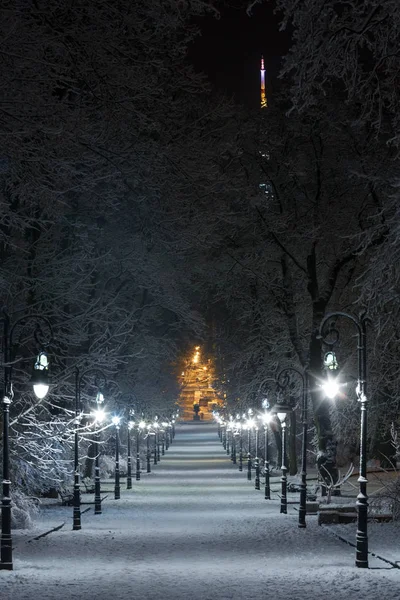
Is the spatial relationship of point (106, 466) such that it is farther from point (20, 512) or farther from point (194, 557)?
point (194, 557)

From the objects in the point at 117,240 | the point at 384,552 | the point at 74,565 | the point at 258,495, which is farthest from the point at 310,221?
the point at 74,565

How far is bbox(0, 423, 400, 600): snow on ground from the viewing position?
1678 centimetres

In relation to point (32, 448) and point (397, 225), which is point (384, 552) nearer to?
point (397, 225)

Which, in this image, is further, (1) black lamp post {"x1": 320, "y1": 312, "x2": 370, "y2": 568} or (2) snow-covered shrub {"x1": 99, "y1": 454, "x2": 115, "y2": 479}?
(2) snow-covered shrub {"x1": 99, "y1": 454, "x2": 115, "y2": 479}

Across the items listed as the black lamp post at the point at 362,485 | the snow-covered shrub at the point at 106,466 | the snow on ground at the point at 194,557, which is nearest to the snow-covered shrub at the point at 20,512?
the snow on ground at the point at 194,557

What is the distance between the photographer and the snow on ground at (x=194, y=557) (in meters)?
16.8

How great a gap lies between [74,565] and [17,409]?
1184cm

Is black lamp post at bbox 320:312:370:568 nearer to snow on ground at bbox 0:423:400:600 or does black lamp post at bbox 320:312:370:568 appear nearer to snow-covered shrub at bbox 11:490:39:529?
snow on ground at bbox 0:423:400:600

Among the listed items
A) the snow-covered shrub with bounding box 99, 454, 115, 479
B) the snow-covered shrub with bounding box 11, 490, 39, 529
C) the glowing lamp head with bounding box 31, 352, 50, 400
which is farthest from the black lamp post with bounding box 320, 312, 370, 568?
the snow-covered shrub with bounding box 99, 454, 115, 479

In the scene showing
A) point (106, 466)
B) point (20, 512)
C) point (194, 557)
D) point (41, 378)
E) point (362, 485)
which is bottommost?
point (106, 466)

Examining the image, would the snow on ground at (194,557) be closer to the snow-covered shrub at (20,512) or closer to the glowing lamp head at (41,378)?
the snow-covered shrub at (20,512)

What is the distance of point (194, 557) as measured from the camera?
71.3 feet

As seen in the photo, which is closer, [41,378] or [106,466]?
[41,378]

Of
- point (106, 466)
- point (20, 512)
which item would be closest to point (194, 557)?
point (20, 512)
